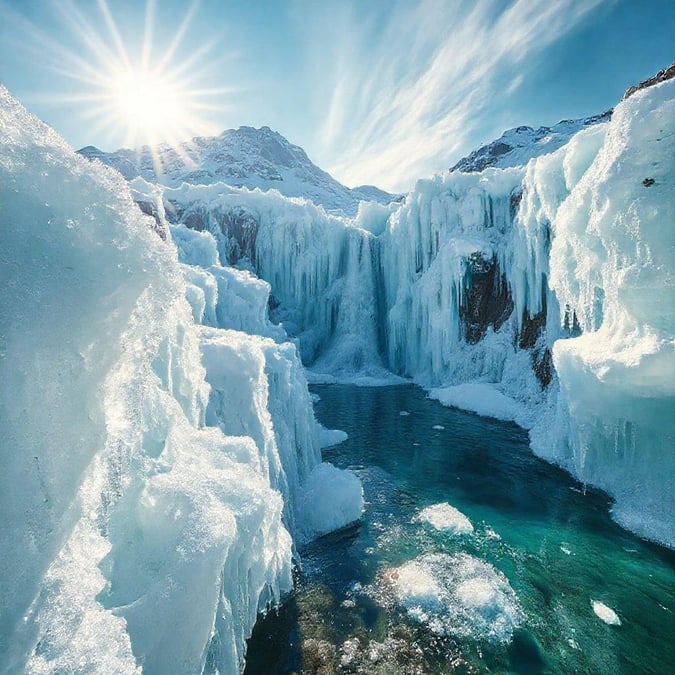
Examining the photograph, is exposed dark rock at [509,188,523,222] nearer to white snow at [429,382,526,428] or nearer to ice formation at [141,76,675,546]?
ice formation at [141,76,675,546]

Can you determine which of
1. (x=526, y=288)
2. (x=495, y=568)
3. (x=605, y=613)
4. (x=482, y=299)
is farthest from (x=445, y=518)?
(x=482, y=299)

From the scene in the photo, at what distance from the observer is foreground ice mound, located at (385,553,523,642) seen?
6.65 metres

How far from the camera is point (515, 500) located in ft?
38.1

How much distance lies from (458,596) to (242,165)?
Answer: 100 meters

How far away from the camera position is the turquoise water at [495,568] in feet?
20.1

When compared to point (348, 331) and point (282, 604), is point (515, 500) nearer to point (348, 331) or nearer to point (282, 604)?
point (282, 604)

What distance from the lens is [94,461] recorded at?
2.54 metres

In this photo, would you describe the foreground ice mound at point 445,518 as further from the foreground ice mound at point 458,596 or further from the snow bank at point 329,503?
the snow bank at point 329,503

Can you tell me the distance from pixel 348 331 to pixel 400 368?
18.6ft

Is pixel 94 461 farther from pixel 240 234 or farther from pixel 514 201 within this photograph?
pixel 240 234

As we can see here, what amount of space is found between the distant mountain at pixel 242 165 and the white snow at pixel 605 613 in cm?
7728

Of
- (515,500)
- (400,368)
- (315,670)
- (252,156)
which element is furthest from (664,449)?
(252,156)

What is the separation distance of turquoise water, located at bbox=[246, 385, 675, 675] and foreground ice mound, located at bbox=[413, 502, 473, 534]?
239 millimetres

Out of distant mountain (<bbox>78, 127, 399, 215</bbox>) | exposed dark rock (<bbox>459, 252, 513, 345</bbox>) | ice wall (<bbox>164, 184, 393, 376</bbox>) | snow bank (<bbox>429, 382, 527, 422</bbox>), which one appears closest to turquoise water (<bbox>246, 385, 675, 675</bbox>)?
snow bank (<bbox>429, 382, 527, 422</bbox>)
